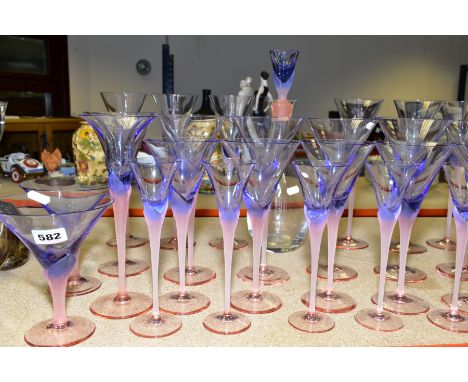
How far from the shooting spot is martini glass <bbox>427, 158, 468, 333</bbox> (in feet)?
2.81

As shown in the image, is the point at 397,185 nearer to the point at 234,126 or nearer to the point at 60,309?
the point at 234,126

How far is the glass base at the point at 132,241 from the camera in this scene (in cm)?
128

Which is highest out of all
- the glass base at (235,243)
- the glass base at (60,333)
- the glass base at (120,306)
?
the glass base at (235,243)

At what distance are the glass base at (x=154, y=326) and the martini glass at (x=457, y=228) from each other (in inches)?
17.6

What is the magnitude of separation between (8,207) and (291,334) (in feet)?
1.74

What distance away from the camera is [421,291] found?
1038 mm

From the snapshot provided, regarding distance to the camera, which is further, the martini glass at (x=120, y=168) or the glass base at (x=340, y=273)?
the glass base at (x=340, y=273)

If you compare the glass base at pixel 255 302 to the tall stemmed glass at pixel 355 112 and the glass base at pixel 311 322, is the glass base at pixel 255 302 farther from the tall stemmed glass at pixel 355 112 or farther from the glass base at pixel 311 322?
the tall stemmed glass at pixel 355 112

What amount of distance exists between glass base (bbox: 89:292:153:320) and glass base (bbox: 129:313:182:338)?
30mm

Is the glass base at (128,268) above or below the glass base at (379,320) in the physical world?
above

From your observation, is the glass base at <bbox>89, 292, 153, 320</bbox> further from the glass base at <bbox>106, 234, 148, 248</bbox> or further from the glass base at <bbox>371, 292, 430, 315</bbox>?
the glass base at <bbox>371, 292, 430, 315</bbox>

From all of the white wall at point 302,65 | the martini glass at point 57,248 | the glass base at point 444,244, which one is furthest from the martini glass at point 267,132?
the white wall at point 302,65

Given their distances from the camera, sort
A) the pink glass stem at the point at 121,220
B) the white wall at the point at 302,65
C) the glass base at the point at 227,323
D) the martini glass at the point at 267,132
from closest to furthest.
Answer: the glass base at the point at 227,323 → the pink glass stem at the point at 121,220 → the martini glass at the point at 267,132 → the white wall at the point at 302,65
